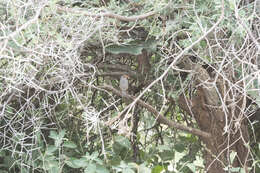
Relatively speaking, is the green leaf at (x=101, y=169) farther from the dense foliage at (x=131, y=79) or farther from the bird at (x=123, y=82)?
the bird at (x=123, y=82)

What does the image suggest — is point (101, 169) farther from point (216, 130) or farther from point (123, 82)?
point (216, 130)

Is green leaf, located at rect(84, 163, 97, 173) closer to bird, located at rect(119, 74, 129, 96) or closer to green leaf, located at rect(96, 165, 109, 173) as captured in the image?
green leaf, located at rect(96, 165, 109, 173)

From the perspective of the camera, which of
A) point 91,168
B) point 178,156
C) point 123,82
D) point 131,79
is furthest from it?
point 178,156

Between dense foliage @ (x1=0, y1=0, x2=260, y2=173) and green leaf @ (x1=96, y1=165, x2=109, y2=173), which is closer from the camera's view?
dense foliage @ (x1=0, y1=0, x2=260, y2=173)

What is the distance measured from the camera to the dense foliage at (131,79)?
1.56 m

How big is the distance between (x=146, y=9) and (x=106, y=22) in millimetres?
202

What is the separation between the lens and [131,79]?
7.52ft

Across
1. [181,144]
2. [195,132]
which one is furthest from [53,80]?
[181,144]

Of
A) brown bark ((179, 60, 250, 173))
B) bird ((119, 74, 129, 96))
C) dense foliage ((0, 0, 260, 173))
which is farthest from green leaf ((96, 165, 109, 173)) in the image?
brown bark ((179, 60, 250, 173))

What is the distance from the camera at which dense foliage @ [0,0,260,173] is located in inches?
61.3

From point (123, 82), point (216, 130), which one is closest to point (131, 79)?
point (123, 82)

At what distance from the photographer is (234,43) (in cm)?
166

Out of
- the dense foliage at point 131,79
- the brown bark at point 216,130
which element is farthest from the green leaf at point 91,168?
the brown bark at point 216,130

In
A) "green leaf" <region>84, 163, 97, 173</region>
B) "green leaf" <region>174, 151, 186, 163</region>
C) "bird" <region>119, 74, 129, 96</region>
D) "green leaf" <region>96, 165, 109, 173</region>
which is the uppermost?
"bird" <region>119, 74, 129, 96</region>
